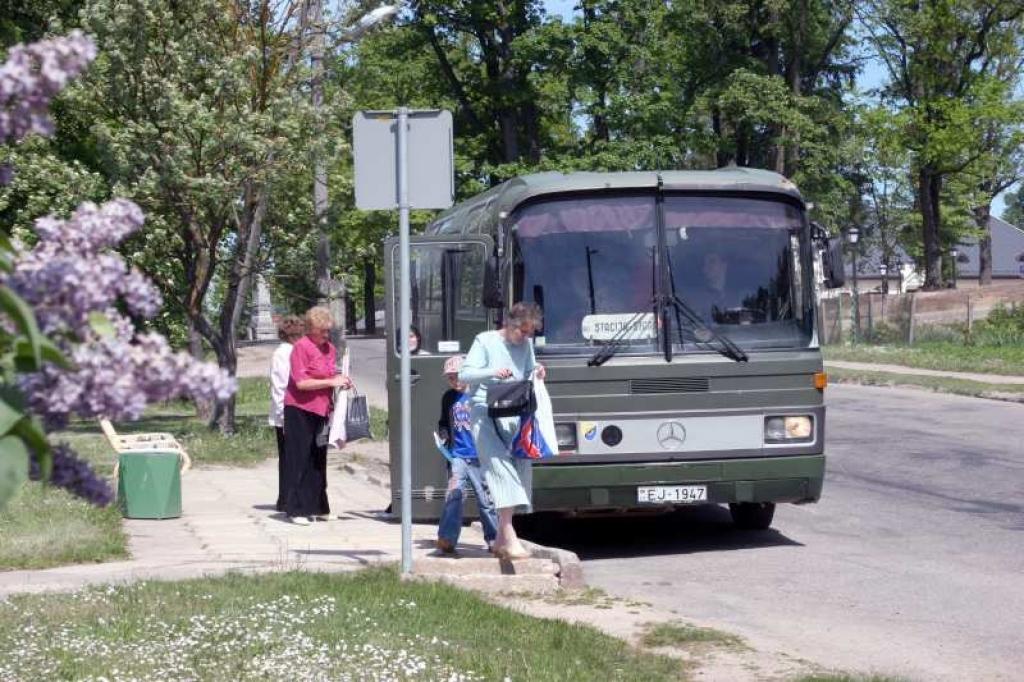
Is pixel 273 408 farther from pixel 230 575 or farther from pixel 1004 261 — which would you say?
pixel 1004 261

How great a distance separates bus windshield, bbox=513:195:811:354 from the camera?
11695 mm

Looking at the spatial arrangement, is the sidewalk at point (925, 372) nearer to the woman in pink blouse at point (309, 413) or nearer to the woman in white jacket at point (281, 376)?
the woman in white jacket at point (281, 376)

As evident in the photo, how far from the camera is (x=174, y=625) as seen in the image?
24.9ft

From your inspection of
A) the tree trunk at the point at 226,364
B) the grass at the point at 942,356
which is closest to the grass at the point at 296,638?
the tree trunk at the point at 226,364

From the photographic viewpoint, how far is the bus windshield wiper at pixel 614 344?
1159 cm

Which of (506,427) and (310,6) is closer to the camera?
(506,427)

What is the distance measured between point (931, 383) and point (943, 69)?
1130 inches

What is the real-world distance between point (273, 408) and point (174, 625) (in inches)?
260

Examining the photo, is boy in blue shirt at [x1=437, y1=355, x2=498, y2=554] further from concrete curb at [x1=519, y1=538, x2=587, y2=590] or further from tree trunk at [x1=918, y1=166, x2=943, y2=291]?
tree trunk at [x1=918, y1=166, x2=943, y2=291]

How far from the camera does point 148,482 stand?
13.5 meters

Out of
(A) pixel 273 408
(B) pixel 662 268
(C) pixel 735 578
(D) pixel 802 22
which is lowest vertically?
(C) pixel 735 578

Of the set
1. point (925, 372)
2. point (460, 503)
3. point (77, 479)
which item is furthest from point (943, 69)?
point (77, 479)

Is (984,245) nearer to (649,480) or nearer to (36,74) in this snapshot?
(649,480)

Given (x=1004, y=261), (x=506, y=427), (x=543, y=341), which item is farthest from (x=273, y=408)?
(x=1004, y=261)
